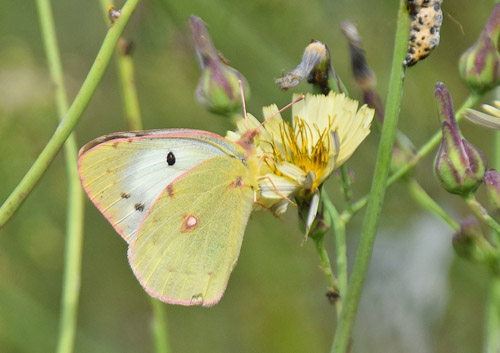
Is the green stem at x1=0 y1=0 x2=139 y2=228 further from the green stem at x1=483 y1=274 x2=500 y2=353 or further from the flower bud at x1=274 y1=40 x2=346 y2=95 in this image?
the green stem at x1=483 y1=274 x2=500 y2=353

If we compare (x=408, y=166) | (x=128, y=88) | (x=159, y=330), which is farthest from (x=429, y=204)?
(x=128, y=88)

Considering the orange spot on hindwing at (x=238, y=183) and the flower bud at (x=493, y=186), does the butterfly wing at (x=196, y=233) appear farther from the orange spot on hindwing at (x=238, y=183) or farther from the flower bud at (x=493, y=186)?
the flower bud at (x=493, y=186)

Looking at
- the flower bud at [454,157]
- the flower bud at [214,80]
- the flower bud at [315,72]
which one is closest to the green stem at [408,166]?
the flower bud at [454,157]

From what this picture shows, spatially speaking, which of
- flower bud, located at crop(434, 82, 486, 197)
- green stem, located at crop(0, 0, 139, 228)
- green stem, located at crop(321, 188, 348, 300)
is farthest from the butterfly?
flower bud, located at crop(434, 82, 486, 197)

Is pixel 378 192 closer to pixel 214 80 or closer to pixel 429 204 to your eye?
pixel 429 204

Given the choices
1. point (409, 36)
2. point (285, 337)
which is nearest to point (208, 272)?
point (409, 36)

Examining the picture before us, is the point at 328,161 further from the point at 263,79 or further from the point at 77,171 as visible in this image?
the point at 263,79
